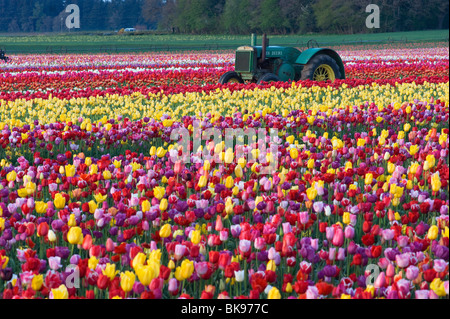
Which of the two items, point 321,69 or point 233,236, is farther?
point 321,69

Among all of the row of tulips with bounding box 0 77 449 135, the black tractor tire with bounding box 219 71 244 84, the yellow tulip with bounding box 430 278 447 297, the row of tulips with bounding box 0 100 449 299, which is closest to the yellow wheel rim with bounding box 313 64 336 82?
the row of tulips with bounding box 0 77 449 135

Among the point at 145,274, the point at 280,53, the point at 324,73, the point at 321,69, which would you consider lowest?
the point at 145,274

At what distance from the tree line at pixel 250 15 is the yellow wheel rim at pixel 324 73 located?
40.8 metres

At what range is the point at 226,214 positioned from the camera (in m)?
3.93

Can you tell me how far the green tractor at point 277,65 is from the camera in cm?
1484

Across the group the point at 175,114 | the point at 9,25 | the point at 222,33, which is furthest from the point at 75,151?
the point at 9,25

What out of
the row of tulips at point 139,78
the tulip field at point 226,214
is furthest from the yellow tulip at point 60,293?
the row of tulips at point 139,78

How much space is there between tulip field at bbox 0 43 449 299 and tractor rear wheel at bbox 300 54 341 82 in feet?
17.8

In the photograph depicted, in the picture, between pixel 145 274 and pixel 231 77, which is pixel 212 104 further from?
pixel 145 274

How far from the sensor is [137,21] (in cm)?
9862

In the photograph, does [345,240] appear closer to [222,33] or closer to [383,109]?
[383,109]

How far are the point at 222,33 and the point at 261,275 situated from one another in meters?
74.7

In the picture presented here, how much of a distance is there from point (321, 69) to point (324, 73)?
14cm

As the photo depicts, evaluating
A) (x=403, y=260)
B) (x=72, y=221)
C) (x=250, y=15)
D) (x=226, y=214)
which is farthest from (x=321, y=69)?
(x=250, y=15)
